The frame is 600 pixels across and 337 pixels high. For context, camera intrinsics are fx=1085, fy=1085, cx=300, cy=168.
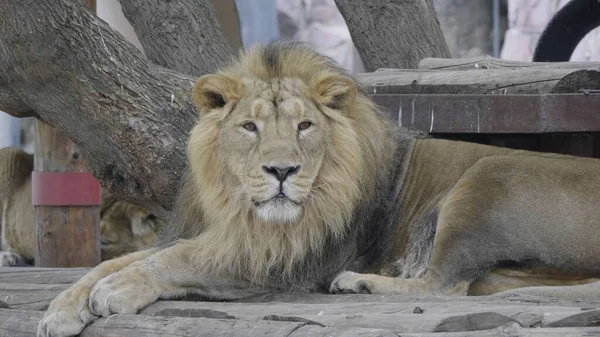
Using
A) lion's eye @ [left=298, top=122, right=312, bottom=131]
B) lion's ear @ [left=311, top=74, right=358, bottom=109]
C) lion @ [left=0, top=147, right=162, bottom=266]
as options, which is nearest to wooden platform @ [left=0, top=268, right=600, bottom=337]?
lion's eye @ [left=298, top=122, right=312, bottom=131]

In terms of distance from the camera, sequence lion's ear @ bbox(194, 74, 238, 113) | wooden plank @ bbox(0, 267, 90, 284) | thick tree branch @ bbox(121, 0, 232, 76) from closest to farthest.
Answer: lion's ear @ bbox(194, 74, 238, 113) → wooden plank @ bbox(0, 267, 90, 284) → thick tree branch @ bbox(121, 0, 232, 76)

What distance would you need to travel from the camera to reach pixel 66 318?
3.94 metres

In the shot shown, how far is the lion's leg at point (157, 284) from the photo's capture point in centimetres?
396

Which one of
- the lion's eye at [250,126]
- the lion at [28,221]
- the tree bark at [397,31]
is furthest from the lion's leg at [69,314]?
the lion at [28,221]

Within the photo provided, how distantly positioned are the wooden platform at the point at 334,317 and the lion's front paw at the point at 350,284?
7 centimetres

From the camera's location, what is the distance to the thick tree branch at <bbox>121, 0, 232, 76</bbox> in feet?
20.3

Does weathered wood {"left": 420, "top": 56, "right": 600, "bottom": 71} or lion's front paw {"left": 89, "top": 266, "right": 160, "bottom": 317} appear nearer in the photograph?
lion's front paw {"left": 89, "top": 266, "right": 160, "bottom": 317}

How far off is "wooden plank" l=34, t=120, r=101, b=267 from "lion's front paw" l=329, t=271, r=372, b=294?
9.51 feet

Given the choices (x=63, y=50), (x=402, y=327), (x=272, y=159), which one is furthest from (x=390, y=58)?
(x=402, y=327)

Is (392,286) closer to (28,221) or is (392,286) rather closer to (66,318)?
(66,318)

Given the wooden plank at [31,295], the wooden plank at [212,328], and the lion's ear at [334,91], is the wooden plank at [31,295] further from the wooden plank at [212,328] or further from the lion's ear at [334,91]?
the lion's ear at [334,91]

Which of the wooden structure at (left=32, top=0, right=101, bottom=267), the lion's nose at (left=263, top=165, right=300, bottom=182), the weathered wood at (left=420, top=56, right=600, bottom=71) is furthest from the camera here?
the wooden structure at (left=32, top=0, right=101, bottom=267)

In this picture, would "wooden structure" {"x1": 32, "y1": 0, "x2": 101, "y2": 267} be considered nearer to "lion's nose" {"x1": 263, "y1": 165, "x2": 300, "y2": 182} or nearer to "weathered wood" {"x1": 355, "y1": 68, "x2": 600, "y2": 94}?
"weathered wood" {"x1": 355, "y1": 68, "x2": 600, "y2": 94}

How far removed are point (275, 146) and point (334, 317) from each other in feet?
2.66
